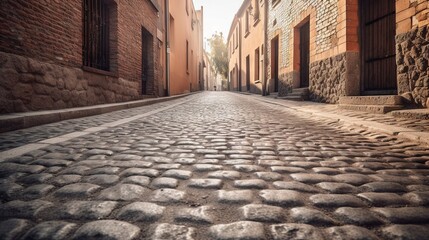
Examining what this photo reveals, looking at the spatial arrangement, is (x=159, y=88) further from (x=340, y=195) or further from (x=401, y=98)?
(x=340, y=195)

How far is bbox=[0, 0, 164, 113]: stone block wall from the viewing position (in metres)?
4.15

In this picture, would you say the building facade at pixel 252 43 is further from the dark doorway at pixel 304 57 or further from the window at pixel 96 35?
the window at pixel 96 35

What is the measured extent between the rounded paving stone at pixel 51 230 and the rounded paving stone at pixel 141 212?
22cm

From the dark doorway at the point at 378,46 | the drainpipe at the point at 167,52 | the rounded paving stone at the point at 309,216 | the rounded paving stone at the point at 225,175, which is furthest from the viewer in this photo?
the drainpipe at the point at 167,52

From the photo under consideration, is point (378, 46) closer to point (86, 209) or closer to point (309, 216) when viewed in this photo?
point (309, 216)

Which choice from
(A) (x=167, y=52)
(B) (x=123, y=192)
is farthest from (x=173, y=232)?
(A) (x=167, y=52)

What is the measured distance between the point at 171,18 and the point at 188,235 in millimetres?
15217

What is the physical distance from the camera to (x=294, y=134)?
381 cm

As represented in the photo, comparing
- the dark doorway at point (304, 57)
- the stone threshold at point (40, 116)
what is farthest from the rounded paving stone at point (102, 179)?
the dark doorway at point (304, 57)

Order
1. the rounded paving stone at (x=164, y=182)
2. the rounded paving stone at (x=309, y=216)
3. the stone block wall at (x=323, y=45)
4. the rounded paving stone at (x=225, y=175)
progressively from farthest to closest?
1. the stone block wall at (x=323, y=45)
2. the rounded paving stone at (x=225, y=175)
3. the rounded paving stone at (x=164, y=182)
4. the rounded paving stone at (x=309, y=216)

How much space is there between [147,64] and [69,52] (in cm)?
588

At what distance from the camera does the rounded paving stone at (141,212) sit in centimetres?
134

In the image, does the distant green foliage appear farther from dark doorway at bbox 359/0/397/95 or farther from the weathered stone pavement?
the weathered stone pavement

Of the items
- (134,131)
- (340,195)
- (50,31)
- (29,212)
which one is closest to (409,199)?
(340,195)
